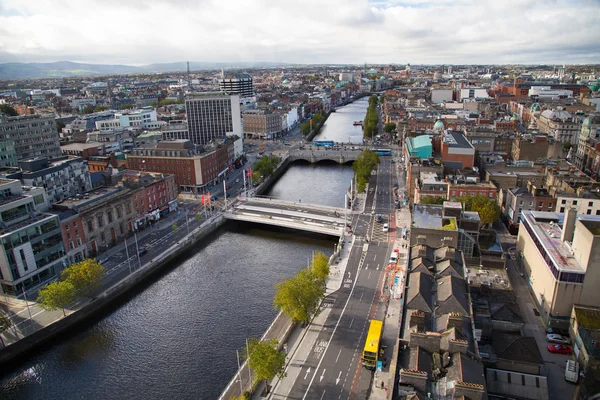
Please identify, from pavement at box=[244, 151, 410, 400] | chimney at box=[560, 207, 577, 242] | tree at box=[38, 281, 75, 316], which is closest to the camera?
pavement at box=[244, 151, 410, 400]

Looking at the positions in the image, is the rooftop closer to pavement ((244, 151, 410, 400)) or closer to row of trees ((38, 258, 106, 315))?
pavement ((244, 151, 410, 400))

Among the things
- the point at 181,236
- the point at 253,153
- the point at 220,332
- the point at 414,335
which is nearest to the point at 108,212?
the point at 181,236

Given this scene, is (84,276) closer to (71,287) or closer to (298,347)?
(71,287)

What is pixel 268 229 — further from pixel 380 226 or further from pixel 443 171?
pixel 443 171

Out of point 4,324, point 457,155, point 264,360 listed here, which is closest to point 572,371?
point 264,360

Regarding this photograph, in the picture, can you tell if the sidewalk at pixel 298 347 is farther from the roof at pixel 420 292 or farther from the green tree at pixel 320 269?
the roof at pixel 420 292

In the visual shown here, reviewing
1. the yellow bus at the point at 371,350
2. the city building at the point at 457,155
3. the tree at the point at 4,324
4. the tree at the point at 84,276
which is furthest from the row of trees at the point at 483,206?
the tree at the point at 4,324

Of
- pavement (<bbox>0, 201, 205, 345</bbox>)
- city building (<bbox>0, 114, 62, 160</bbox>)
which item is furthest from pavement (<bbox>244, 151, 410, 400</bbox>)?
city building (<bbox>0, 114, 62, 160</bbox>)
